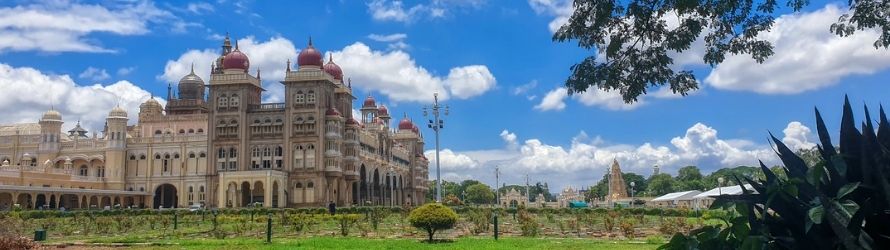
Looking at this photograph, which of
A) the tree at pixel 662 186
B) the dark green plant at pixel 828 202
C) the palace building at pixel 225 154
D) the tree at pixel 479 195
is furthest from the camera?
the tree at pixel 479 195

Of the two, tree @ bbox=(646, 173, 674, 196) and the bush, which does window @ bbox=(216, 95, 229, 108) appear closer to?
the bush

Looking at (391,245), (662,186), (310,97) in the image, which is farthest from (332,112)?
(662,186)

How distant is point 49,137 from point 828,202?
3276 inches

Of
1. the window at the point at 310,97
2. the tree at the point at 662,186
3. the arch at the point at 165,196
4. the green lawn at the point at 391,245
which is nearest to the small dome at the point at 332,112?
the window at the point at 310,97

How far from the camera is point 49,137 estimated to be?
245 feet

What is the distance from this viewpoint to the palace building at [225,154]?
65938mm

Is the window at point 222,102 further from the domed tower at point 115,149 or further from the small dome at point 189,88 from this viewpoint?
the small dome at point 189,88

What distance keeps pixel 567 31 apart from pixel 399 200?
84106mm

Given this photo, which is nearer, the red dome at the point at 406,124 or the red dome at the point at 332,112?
the red dome at the point at 332,112

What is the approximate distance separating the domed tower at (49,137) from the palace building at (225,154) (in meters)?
0.10

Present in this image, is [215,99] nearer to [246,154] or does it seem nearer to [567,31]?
[246,154]

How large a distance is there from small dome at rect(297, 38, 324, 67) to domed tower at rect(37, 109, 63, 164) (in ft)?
91.9

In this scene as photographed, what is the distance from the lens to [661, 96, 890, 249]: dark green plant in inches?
136

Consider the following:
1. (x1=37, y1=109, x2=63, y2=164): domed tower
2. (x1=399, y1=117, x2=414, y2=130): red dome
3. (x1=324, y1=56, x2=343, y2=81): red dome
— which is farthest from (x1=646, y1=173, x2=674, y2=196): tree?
(x1=37, y1=109, x2=63, y2=164): domed tower
